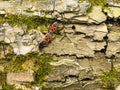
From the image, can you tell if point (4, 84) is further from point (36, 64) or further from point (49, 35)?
point (49, 35)

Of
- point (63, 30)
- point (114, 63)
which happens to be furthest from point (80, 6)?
Answer: point (114, 63)

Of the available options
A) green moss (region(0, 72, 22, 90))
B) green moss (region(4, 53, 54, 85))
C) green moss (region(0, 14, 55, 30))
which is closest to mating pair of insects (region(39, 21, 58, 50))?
green moss (region(0, 14, 55, 30))

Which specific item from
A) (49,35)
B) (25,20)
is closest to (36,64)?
(49,35)

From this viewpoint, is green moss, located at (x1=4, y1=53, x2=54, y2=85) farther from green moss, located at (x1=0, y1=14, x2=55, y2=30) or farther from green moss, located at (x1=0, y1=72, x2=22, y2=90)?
green moss, located at (x1=0, y1=14, x2=55, y2=30)

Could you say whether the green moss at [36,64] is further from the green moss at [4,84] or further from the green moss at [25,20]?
the green moss at [25,20]

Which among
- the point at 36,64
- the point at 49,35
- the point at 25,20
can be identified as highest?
the point at 25,20

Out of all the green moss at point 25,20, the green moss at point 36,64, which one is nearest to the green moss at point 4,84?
the green moss at point 36,64

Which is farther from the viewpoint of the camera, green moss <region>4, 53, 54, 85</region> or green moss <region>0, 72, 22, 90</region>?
green moss <region>4, 53, 54, 85</region>

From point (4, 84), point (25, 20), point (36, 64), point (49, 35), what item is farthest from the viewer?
point (25, 20)

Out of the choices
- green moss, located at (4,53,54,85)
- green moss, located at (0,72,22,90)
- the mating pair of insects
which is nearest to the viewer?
green moss, located at (0,72,22,90)

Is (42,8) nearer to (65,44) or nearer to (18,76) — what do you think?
(65,44)

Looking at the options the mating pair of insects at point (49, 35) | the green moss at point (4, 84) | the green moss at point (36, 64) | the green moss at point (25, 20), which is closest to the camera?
the green moss at point (4, 84)
